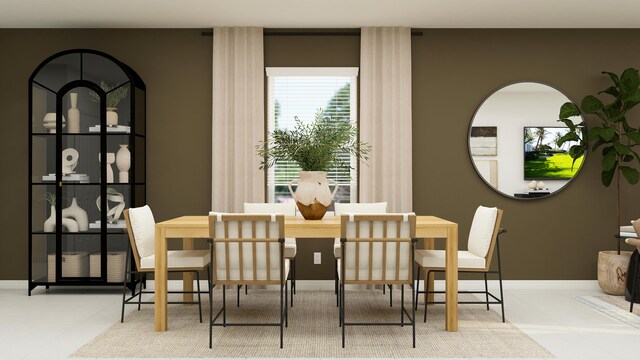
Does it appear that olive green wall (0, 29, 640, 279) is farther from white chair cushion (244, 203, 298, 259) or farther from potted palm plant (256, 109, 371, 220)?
potted palm plant (256, 109, 371, 220)

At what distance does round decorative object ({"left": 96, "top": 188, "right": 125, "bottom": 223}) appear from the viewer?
5.35 m

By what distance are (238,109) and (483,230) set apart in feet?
9.10

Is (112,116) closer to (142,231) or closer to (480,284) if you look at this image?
(142,231)

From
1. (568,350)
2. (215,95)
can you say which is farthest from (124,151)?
(568,350)

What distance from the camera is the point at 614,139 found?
5.30 metres

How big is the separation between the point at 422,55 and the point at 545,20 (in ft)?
4.04

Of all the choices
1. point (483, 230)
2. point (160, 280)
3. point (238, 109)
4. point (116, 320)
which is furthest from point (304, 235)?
point (238, 109)

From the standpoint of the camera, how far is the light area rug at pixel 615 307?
4348 mm

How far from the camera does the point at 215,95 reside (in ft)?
18.7

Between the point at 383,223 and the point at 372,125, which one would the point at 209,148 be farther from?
the point at 383,223

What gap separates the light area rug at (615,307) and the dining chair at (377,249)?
1.94 metres

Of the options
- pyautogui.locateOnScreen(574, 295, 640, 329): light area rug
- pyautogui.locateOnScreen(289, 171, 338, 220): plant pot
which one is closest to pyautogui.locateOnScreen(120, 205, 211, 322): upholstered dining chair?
pyautogui.locateOnScreen(289, 171, 338, 220): plant pot

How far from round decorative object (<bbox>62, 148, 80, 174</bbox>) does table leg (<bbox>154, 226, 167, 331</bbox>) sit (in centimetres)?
191

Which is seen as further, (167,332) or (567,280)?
(567,280)
